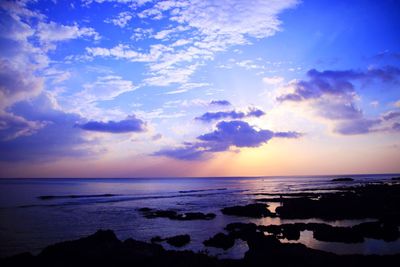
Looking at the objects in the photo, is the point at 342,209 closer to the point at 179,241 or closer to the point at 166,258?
the point at 179,241

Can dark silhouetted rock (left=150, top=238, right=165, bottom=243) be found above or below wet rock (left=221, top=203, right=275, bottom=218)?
above

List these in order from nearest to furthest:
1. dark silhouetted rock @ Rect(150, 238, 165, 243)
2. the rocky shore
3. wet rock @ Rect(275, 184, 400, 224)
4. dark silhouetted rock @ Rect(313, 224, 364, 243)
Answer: the rocky shore → dark silhouetted rock @ Rect(313, 224, 364, 243) → dark silhouetted rock @ Rect(150, 238, 165, 243) → wet rock @ Rect(275, 184, 400, 224)

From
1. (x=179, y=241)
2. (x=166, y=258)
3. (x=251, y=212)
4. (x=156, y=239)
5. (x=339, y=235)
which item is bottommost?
(x=251, y=212)

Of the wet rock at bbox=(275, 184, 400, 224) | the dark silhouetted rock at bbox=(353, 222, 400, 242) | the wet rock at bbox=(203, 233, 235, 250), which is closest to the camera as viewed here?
the wet rock at bbox=(203, 233, 235, 250)

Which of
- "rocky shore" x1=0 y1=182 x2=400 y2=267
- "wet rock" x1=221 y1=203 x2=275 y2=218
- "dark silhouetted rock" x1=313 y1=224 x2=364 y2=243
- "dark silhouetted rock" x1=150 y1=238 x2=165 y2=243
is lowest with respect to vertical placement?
"wet rock" x1=221 y1=203 x2=275 y2=218

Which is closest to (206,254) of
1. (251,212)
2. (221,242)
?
(221,242)

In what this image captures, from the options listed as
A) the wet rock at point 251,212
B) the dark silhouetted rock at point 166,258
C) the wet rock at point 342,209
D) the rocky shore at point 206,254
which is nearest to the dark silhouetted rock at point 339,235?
the rocky shore at point 206,254

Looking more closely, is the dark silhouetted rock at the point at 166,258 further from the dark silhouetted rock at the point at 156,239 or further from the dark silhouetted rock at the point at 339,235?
the dark silhouetted rock at the point at 156,239

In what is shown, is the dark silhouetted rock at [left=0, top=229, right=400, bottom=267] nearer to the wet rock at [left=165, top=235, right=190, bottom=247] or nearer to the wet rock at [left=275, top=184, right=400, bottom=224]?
the wet rock at [left=165, top=235, right=190, bottom=247]

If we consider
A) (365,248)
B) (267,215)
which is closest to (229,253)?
(365,248)

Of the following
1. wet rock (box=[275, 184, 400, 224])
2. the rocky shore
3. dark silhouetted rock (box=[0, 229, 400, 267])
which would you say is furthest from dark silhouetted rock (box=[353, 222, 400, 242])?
wet rock (box=[275, 184, 400, 224])

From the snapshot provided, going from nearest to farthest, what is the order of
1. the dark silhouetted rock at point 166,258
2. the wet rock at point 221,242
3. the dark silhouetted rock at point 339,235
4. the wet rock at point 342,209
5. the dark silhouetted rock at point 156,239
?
the dark silhouetted rock at point 166,258 < the wet rock at point 221,242 < the dark silhouetted rock at point 339,235 < the dark silhouetted rock at point 156,239 < the wet rock at point 342,209

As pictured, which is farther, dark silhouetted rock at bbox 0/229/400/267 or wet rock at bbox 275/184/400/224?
wet rock at bbox 275/184/400/224

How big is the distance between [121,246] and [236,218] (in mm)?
28572
